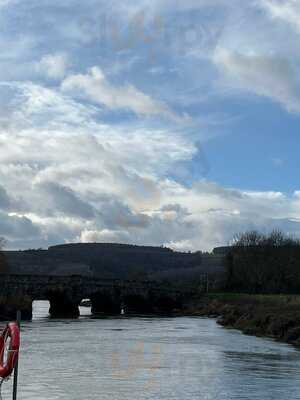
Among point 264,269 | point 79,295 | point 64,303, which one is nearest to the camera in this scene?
point 64,303

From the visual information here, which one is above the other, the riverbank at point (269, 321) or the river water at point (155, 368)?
the riverbank at point (269, 321)

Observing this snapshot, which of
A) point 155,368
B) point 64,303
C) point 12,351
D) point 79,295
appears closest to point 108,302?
point 79,295

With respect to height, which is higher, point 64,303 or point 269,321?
point 64,303

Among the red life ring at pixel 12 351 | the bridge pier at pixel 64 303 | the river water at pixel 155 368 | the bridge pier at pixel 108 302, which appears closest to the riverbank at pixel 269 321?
the river water at pixel 155 368

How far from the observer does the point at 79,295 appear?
119000mm

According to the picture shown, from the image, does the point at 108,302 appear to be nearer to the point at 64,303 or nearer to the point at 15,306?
the point at 64,303

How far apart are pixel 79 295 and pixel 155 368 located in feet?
260

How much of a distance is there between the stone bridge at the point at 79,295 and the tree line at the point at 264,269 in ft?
68.6

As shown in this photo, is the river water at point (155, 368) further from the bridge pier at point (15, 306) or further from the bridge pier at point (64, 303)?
the bridge pier at point (64, 303)

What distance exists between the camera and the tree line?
518 feet

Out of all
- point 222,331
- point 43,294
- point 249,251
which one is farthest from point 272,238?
point 222,331

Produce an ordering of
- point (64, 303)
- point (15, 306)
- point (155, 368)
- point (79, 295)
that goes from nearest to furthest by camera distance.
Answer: point (155, 368)
point (15, 306)
point (64, 303)
point (79, 295)

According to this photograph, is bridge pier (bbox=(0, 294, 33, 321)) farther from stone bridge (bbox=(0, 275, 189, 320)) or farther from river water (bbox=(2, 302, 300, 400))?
river water (bbox=(2, 302, 300, 400))

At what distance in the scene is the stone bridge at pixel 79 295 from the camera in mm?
102312
